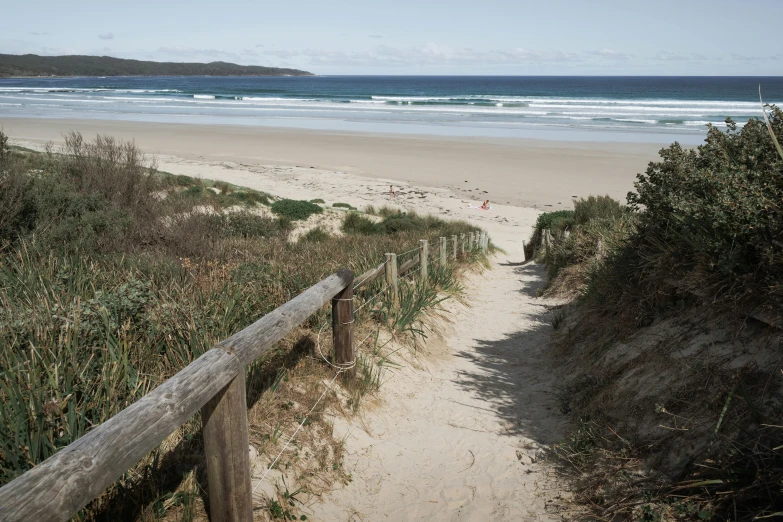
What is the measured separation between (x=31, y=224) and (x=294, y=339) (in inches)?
230

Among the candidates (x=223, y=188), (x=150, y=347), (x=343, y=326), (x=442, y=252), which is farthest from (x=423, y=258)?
(x=223, y=188)

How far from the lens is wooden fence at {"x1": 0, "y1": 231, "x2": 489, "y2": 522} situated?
1923 mm

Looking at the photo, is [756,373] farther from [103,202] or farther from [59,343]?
[103,202]

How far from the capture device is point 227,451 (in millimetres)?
3039

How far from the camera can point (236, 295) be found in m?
5.36

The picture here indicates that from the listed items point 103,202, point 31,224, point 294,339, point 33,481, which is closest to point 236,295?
point 294,339

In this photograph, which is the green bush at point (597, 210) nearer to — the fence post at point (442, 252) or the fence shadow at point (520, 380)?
the fence post at point (442, 252)

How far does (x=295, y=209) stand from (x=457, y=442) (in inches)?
560

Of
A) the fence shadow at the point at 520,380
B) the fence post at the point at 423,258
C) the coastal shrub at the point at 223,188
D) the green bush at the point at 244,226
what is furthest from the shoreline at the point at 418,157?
the fence shadow at the point at 520,380

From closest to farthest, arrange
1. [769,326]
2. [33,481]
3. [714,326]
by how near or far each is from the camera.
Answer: [33,481]
[769,326]
[714,326]

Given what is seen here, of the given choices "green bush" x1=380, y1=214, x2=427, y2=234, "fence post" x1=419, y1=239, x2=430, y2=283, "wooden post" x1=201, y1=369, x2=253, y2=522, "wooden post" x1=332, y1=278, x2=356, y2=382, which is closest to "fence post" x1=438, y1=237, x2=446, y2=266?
"fence post" x1=419, y1=239, x2=430, y2=283

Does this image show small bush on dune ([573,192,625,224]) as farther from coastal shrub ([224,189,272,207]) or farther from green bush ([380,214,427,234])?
coastal shrub ([224,189,272,207])

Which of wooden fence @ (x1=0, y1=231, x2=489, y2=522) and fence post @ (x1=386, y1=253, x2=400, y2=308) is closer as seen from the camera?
wooden fence @ (x1=0, y1=231, x2=489, y2=522)

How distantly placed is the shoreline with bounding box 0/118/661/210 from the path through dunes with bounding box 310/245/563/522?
18.3 meters
